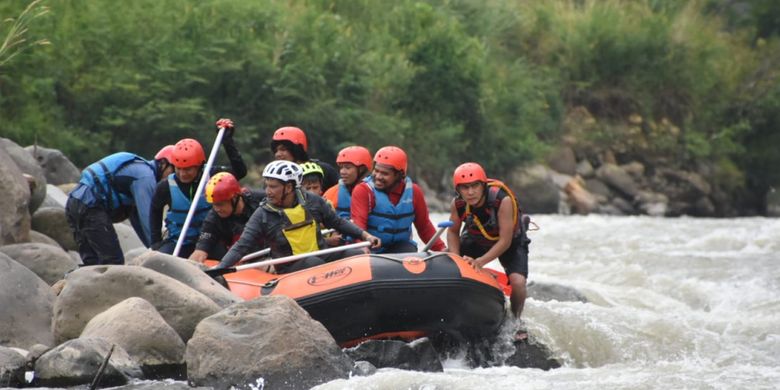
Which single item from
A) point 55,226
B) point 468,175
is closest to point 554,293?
point 468,175

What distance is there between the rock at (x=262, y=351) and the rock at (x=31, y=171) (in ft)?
13.9

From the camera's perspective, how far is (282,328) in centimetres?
766

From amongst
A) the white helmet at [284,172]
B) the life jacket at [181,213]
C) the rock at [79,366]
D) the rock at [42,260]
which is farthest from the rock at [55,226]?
→ the rock at [79,366]

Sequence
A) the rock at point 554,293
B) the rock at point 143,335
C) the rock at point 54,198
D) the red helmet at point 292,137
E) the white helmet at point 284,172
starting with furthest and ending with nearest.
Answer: the rock at point 54,198
the rock at point 554,293
the red helmet at point 292,137
the white helmet at point 284,172
the rock at point 143,335

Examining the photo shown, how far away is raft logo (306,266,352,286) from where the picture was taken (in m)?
8.61

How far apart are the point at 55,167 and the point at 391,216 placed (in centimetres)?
699

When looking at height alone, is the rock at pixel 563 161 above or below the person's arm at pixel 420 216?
below

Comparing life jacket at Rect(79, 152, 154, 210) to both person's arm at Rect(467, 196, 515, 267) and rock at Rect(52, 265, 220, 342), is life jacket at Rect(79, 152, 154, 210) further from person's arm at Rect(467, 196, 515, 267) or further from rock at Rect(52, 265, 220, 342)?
person's arm at Rect(467, 196, 515, 267)

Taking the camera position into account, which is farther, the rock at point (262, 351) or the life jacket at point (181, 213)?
the life jacket at point (181, 213)

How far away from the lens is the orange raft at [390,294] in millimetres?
8531

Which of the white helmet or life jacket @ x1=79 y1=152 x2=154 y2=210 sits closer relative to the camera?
the white helmet

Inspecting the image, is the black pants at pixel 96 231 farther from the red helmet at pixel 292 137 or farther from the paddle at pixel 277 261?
the red helmet at pixel 292 137

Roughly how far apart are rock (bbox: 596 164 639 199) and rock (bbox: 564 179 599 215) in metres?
1.83

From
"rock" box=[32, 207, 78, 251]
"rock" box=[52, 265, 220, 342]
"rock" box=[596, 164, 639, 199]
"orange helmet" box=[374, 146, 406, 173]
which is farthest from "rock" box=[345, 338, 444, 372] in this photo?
"rock" box=[596, 164, 639, 199]
